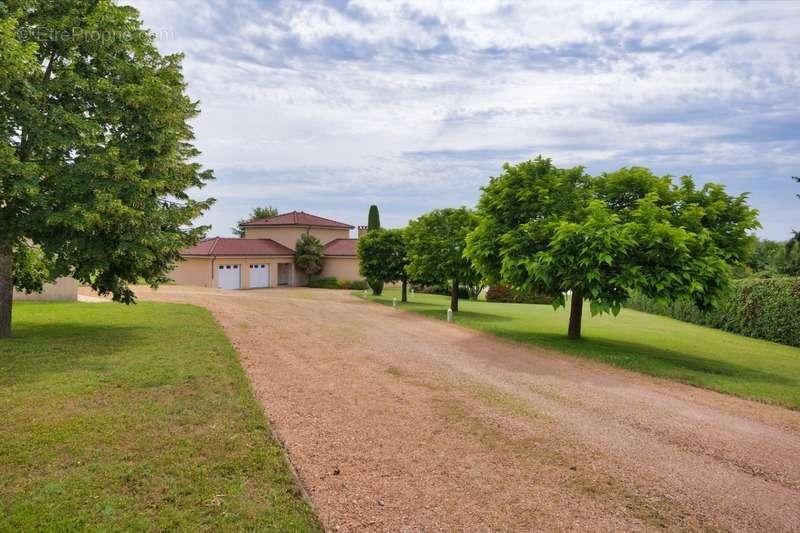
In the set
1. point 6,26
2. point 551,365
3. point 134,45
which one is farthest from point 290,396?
point 134,45

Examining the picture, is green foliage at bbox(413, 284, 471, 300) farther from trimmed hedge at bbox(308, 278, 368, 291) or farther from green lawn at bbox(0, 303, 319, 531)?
green lawn at bbox(0, 303, 319, 531)

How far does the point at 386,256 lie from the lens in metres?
37.3

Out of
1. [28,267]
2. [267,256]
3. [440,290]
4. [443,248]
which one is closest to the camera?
[28,267]

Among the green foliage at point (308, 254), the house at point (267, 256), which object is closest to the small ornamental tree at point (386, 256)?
the house at point (267, 256)

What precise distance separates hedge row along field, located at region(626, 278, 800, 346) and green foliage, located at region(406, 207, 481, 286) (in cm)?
999

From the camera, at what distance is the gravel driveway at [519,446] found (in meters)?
5.53

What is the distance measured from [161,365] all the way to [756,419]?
41.7ft

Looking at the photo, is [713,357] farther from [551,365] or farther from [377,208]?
[377,208]

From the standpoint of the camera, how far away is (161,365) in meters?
11.3

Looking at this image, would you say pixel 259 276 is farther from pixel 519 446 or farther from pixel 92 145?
pixel 519 446

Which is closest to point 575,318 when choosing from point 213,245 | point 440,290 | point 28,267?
point 28,267

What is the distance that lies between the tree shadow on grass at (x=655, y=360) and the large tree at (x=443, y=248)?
24.5ft

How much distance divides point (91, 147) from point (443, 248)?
17770 mm

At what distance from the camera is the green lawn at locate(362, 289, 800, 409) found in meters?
12.0
